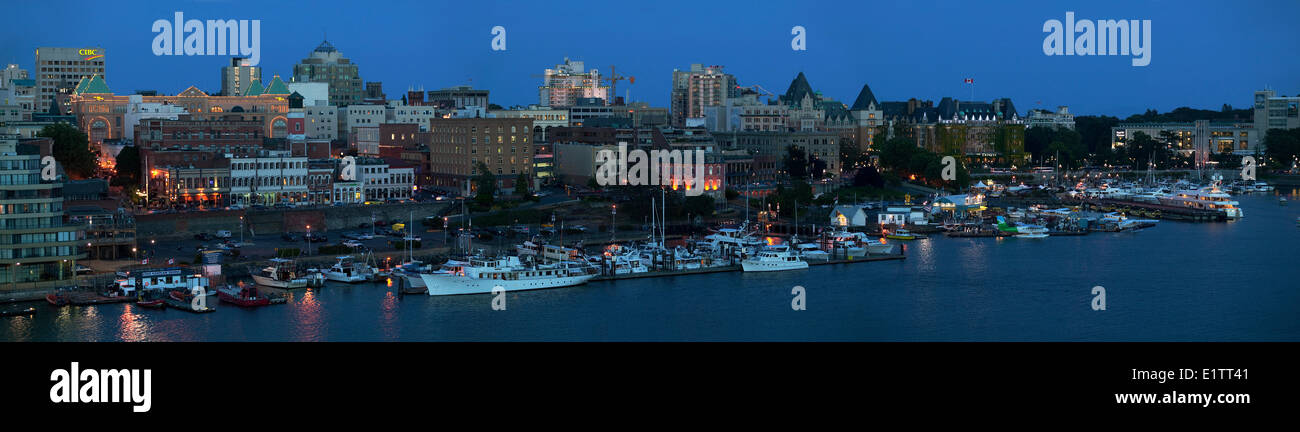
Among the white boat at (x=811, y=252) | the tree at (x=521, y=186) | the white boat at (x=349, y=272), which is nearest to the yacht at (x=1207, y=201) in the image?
the white boat at (x=811, y=252)

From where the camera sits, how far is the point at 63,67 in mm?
41000

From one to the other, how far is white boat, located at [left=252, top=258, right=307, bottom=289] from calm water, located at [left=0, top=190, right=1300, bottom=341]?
30cm

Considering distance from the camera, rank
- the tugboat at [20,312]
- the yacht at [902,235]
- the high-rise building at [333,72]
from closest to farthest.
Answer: the tugboat at [20,312] < the yacht at [902,235] < the high-rise building at [333,72]

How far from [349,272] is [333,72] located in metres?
29.9

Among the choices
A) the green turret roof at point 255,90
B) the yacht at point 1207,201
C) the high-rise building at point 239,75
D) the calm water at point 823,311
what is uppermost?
the high-rise building at point 239,75

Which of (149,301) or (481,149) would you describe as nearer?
(149,301)

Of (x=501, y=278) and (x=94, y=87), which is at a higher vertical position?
(x=94, y=87)

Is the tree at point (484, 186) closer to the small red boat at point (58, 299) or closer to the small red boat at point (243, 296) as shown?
the small red boat at point (243, 296)

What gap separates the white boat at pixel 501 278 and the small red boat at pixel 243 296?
75.0 inches

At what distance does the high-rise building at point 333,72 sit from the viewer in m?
45.2

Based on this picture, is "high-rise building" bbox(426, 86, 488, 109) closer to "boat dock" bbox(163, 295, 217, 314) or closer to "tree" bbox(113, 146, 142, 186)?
"tree" bbox(113, 146, 142, 186)

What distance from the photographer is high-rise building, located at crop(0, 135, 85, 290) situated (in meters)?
15.0

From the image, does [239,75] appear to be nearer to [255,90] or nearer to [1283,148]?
[255,90]

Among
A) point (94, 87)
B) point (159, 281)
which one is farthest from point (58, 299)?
point (94, 87)
